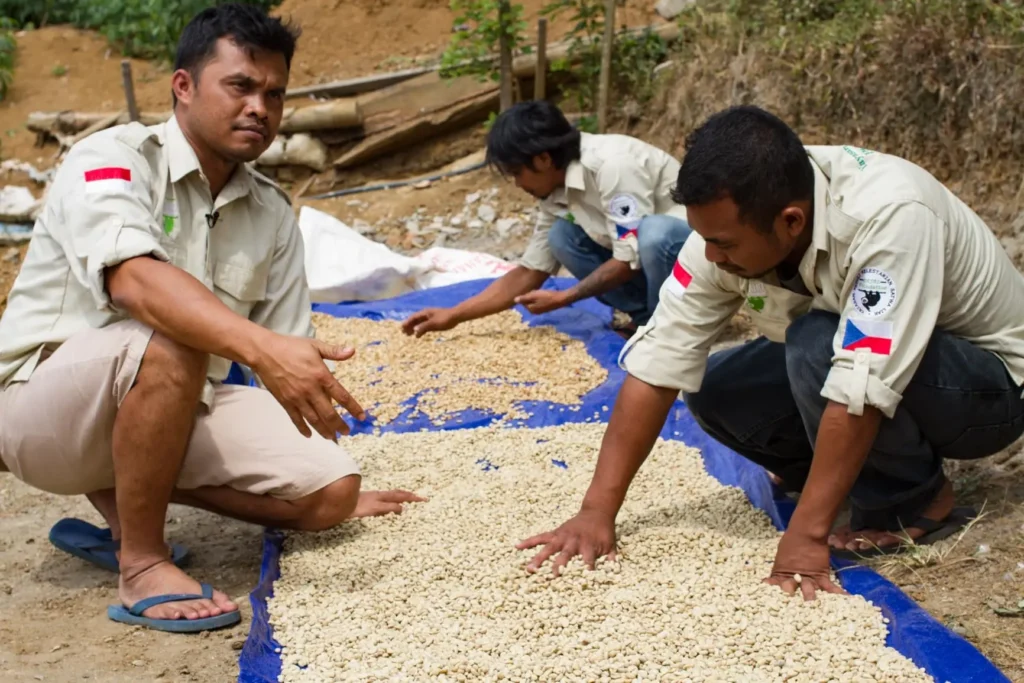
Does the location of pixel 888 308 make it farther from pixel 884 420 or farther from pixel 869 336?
pixel 884 420

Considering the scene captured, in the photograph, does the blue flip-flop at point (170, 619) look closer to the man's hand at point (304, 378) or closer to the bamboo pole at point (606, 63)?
the man's hand at point (304, 378)

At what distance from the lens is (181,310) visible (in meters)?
2.13

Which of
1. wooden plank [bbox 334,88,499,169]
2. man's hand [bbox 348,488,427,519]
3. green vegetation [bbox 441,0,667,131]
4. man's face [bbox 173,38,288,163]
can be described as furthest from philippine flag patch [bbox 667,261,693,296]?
wooden plank [bbox 334,88,499,169]

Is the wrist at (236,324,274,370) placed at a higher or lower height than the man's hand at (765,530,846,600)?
higher

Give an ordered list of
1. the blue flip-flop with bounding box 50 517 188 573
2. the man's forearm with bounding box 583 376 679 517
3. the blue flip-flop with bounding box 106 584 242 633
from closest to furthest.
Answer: the blue flip-flop with bounding box 106 584 242 633, the man's forearm with bounding box 583 376 679 517, the blue flip-flop with bounding box 50 517 188 573

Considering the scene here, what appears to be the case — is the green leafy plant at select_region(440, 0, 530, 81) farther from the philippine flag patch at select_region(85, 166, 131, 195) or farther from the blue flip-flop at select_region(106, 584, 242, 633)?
the blue flip-flop at select_region(106, 584, 242, 633)

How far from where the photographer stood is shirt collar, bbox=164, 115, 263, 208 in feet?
8.39

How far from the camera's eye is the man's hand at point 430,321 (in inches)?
163

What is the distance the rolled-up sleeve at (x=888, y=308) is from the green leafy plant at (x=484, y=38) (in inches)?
179

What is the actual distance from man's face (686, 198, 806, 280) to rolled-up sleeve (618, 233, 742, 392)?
0.18 meters

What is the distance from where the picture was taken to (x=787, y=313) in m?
2.49

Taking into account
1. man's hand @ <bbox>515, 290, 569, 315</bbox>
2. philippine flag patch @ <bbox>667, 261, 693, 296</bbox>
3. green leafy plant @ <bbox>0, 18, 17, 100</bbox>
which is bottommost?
green leafy plant @ <bbox>0, 18, 17, 100</bbox>

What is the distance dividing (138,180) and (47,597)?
0.98 m

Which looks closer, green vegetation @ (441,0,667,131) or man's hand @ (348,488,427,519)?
man's hand @ (348,488,427,519)
